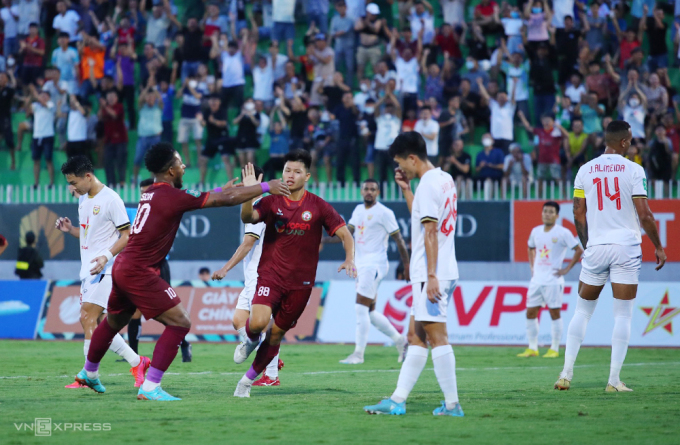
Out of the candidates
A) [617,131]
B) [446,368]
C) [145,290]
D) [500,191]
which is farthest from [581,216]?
[500,191]

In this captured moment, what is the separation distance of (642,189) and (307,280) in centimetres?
363

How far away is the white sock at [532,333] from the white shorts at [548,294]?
356mm

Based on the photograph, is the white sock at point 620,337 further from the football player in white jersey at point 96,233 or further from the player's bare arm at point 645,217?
the football player in white jersey at point 96,233

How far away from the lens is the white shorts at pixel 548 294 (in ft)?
52.7

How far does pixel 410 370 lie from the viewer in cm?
735

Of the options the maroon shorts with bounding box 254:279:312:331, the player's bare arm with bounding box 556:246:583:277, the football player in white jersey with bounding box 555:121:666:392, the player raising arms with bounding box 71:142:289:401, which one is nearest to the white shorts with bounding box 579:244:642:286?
the football player in white jersey with bounding box 555:121:666:392

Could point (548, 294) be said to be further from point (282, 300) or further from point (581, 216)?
point (282, 300)

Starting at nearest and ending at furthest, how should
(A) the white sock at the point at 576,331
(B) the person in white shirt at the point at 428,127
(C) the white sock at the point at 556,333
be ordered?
1. (A) the white sock at the point at 576,331
2. (C) the white sock at the point at 556,333
3. (B) the person in white shirt at the point at 428,127

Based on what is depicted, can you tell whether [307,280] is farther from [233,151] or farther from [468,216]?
[233,151]

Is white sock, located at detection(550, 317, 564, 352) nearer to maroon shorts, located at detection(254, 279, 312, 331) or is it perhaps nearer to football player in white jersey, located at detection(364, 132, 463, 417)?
maroon shorts, located at detection(254, 279, 312, 331)

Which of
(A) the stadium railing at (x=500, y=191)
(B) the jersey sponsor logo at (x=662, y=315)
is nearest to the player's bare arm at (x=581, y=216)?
(B) the jersey sponsor logo at (x=662, y=315)

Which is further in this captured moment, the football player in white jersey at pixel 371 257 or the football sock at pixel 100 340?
the football player in white jersey at pixel 371 257

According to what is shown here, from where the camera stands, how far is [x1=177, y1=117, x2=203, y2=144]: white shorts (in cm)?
2417

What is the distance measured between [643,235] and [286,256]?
12.7 metres
